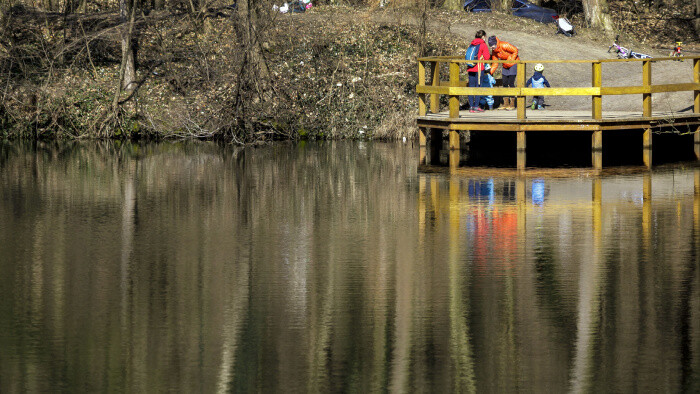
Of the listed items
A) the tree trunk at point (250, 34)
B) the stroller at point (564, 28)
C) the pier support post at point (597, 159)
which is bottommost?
the pier support post at point (597, 159)

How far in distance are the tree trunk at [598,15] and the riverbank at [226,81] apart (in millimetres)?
6034

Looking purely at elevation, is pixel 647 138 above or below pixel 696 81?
below

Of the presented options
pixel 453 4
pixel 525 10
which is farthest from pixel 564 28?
pixel 525 10

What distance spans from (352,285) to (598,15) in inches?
1208

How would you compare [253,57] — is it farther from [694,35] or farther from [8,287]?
[694,35]

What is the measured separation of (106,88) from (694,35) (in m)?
22.6

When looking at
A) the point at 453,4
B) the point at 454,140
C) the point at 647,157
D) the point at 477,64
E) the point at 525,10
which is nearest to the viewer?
the point at 647,157

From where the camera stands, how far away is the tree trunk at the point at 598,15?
39.8 m

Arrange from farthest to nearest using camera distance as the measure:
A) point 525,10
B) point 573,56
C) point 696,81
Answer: point 525,10 → point 573,56 → point 696,81

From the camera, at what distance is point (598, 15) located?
131 ft

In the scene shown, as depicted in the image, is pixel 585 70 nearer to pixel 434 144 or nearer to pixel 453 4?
pixel 453 4

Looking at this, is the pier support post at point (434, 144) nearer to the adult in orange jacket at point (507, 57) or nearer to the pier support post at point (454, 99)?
the pier support post at point (454, 99)

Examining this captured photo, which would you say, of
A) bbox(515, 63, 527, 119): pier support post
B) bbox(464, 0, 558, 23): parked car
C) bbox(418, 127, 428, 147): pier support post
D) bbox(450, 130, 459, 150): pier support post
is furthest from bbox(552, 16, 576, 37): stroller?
bbox(515, 63, 527, 119): pier support post

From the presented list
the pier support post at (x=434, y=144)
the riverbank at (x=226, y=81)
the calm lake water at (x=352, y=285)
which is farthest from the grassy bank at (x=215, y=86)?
the calm lake water at (x=352, y=285)
